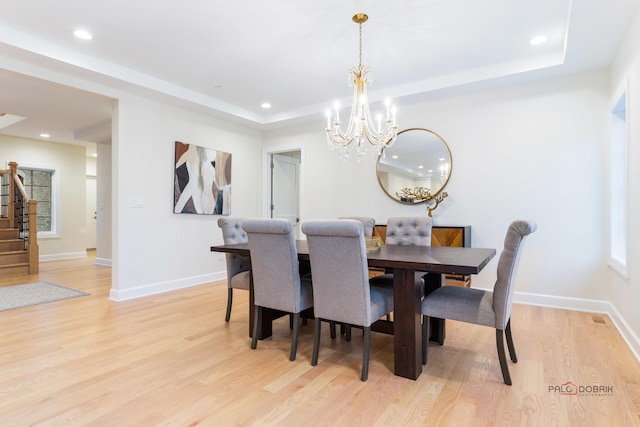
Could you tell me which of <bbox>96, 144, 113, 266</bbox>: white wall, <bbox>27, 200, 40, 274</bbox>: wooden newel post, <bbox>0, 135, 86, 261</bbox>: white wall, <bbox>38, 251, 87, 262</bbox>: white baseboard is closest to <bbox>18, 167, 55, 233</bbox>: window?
<bbox>0, 135, 86, 261</bbox>: white wall

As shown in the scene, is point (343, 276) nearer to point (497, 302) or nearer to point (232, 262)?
point (497, 302)

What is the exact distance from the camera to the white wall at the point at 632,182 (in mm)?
2369

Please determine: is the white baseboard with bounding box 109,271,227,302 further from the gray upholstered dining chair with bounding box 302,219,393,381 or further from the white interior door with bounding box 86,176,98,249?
the white interior door with bounding box 86,176,98,249

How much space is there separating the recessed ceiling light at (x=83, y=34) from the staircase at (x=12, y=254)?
427 cm

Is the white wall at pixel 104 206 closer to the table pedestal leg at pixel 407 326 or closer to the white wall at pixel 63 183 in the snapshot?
the white wall at pixel 63 183

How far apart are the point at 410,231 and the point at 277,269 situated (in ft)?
4.97

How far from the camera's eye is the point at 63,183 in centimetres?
723

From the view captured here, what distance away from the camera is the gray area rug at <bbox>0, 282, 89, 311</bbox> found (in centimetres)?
369

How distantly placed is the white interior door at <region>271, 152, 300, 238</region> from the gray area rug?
2.97 metres

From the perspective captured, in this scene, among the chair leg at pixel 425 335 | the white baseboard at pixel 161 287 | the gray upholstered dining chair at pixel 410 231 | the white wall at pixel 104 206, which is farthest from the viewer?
the white wall at pixel 104 206

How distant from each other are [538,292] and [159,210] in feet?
14.4

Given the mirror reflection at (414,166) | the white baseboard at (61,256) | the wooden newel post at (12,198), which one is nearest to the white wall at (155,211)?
the mirror reflection at (414,166)

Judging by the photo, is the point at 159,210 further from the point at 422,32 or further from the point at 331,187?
the point at 422,32

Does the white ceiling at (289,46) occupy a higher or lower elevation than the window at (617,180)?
higher
